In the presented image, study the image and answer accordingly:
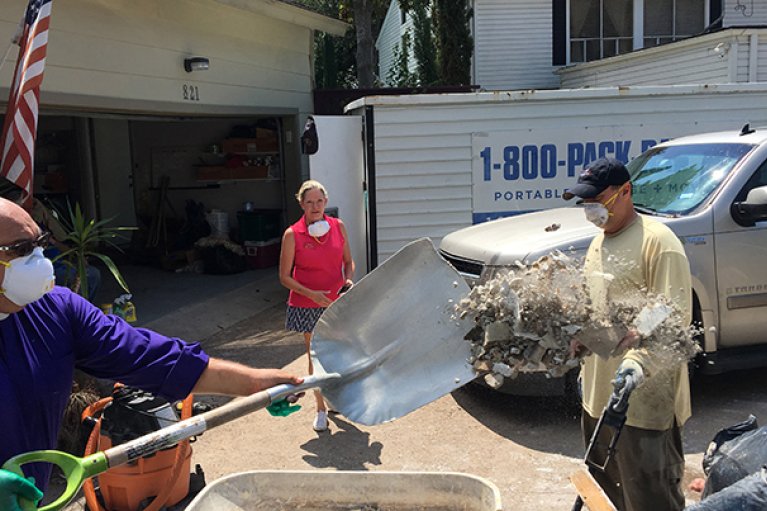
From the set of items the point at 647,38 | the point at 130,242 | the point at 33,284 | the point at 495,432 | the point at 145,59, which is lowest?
the point at 495,432

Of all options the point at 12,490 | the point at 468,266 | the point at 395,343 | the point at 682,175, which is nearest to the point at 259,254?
the point at 468,266

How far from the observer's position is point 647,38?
54.9 ft

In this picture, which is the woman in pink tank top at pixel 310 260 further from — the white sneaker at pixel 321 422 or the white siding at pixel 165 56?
the white siding at pixel 165 56

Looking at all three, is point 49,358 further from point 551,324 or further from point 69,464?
point 551,324

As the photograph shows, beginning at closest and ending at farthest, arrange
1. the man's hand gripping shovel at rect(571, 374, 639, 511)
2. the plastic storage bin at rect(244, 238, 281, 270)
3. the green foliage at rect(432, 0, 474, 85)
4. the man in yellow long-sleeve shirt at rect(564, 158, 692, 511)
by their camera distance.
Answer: the man's hand gripping shovel at rect(571, 374, 639, 511), the man in yellow long-sleeve shirt at rect(564, 158, 692, 511), the plastic storage bin at rect(244, 238, 281, 270), the green foliage at rect(432, 0, 474, 85)

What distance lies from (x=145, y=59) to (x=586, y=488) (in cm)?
733

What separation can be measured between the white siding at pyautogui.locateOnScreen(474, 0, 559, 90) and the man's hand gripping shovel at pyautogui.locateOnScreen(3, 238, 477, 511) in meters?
15.0

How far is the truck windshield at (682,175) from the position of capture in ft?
17.1

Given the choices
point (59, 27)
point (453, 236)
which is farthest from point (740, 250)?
point (59, 27)

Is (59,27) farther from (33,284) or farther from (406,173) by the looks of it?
(33,284)

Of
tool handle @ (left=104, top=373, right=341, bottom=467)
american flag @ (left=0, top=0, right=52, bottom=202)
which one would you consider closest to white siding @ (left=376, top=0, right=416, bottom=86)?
american flag @ (left=0, top=0, right=52, bottom=202)

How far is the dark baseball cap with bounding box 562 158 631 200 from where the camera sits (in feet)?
9.59

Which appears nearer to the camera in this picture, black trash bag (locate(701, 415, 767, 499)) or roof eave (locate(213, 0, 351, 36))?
black trash bag (locate(701, 415, 767, 499))

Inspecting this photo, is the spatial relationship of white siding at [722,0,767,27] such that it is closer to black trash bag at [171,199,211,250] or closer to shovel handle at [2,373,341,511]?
black trash bag at [171,199,211,250]
